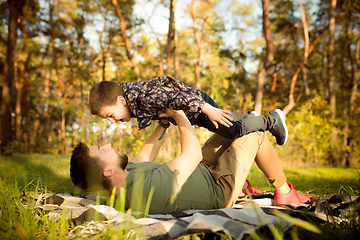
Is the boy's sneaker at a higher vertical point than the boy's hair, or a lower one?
lower

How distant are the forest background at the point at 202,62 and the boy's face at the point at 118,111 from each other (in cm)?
300

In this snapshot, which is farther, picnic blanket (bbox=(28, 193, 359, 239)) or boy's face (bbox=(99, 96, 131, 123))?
boy's face (bbox=(99, 96, 131, 123))

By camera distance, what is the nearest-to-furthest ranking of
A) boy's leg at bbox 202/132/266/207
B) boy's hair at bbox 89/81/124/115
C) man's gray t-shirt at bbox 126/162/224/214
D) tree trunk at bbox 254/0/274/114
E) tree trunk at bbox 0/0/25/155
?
man's gray t-shirt at bbox 126/162/224/214 < boy's leg at bbox 202/132/266/207 < boy's hair at bbox 89/81/124/115 < tree trunk at bbox 0/0/25/155 < tree trunk at bbox 254/0/274/114

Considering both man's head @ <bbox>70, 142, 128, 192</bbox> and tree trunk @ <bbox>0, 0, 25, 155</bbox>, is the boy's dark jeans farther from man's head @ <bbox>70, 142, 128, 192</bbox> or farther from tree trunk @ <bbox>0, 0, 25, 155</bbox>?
tree trunk @ <bbox>0, 0, 25, 155</bbox>

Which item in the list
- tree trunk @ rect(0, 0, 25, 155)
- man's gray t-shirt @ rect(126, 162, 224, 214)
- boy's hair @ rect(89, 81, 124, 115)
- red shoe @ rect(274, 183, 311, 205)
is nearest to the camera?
man's gray t-shirt @ rect(126, 162, 224, 214)

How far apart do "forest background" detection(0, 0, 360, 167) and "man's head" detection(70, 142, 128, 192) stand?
3628 millimetres

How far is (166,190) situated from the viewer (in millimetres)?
1577

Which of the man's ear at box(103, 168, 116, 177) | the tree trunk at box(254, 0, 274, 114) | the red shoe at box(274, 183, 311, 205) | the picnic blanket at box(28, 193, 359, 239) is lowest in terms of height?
the red shoe at box(274, 183, 311, 205)

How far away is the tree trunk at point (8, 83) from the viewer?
19.7 ft

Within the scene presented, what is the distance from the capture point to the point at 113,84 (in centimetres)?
233

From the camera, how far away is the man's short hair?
159 cm

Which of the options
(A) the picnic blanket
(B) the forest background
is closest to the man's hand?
(A) the picnic blanket

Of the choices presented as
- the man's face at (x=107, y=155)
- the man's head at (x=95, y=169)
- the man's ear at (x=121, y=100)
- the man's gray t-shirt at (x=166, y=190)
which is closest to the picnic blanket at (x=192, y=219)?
the man's gray t-shirt at (x=166, y=190)

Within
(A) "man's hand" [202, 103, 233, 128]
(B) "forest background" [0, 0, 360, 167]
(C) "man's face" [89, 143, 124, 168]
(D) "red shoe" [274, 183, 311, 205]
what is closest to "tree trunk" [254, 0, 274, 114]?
(B) "forest background" [0, 0, 360, 167]
